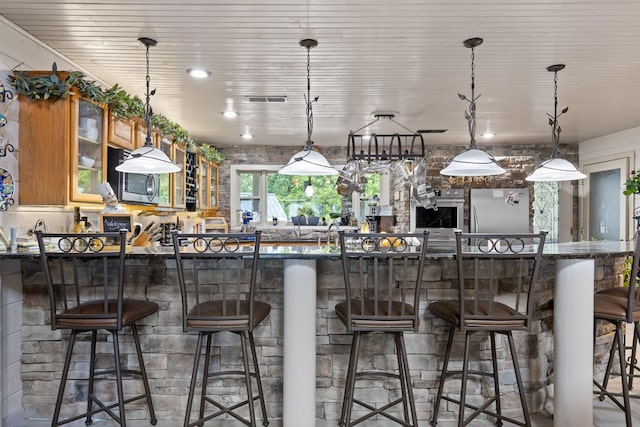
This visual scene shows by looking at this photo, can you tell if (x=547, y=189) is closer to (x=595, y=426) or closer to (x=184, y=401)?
(x=595, y=426)

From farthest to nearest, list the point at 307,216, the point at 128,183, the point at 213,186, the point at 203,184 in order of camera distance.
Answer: the point at 307,216
the point at 213,186
the point at 203,184
the point at 128,183

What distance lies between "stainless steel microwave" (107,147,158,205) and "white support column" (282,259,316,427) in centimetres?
182

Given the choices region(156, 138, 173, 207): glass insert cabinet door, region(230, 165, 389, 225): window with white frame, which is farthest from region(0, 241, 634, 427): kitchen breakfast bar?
region(230, 165, 389, 225): window with white frame

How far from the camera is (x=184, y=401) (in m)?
2.52

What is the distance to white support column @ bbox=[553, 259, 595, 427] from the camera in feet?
7.59

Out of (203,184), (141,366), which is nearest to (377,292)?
(141,366)

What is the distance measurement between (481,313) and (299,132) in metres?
3.94

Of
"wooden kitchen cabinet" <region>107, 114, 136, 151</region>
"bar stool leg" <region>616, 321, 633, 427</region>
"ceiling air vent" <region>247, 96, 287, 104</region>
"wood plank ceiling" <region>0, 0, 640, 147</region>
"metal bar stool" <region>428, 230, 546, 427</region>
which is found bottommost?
"bar stool leg" <region>616, 321, 633, 427</region>

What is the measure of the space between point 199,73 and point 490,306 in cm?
271

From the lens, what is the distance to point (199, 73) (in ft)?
10.7

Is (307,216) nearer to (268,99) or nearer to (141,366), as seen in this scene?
(268,99)

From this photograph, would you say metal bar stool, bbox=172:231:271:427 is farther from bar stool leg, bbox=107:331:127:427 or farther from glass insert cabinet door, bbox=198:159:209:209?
glass insert cabinet door, bbox=198:159:209:209

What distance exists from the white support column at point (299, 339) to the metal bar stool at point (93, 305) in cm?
80

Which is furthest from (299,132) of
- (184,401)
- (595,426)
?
(595,426)
